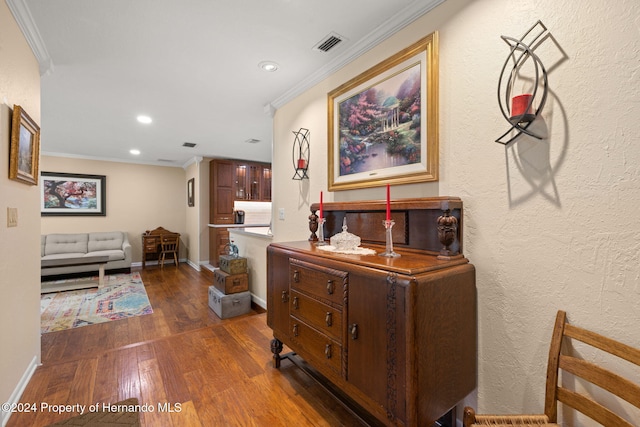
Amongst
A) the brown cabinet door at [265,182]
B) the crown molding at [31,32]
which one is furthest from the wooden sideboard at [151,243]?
the crown molding at [31,32]

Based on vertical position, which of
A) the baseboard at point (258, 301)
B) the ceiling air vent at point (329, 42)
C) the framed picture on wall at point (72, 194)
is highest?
the ceiling air vent at point (329, 42)

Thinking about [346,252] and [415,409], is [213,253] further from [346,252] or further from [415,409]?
[415,409]

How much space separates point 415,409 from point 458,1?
76.3 inches

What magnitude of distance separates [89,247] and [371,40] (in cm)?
653

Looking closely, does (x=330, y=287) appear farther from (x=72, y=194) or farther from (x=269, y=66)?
(x=72, y=194)

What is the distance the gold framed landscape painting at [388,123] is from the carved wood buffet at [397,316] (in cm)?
24

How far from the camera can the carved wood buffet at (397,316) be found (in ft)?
3.65

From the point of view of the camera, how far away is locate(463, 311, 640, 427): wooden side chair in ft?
3.06

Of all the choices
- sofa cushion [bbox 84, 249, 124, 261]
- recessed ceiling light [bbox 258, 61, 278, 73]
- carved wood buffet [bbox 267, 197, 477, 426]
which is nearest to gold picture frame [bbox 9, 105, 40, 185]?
recessed ceiling light [bbox 258, 61, 278, 73]

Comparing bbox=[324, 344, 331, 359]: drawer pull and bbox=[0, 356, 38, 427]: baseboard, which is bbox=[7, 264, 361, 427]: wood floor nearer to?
bbox=[0, 356, 38, 427]: baseboard

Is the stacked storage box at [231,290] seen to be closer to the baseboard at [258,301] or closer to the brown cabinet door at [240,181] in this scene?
the baseboard at [258,301]

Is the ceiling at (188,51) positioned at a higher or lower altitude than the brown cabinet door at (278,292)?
higher

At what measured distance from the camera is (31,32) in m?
1.81

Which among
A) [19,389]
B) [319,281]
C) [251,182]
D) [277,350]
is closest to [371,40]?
[319,281]
